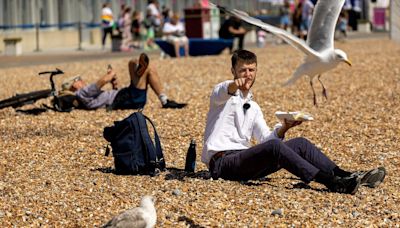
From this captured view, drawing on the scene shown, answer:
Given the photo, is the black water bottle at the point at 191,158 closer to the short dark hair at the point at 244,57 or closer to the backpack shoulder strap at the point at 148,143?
the backpack shoulder strap at the point at 148,143

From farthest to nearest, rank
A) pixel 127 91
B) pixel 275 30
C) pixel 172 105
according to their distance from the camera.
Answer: pixel 172 105 < pixel 127 91 < pixel 275 30

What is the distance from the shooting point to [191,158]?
301 inches

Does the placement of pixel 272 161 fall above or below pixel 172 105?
Answer: above

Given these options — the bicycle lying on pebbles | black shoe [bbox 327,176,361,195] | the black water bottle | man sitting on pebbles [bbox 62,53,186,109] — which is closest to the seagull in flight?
the black water bottle

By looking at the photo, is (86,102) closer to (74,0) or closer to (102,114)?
(102,114)

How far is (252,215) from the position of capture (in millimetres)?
6340

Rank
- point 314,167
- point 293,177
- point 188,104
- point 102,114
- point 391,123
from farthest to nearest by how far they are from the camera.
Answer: point 188,104 → point 102,114 → point 391,123 → point 293,177 → point 314,167

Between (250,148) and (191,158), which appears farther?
(191,158)

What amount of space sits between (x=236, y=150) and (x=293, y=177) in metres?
0.68

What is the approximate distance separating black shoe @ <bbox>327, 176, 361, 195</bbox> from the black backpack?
140 centimetres

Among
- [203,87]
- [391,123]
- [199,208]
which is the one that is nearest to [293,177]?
[199,208]

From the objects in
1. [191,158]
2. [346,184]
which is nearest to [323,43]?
[191,158]

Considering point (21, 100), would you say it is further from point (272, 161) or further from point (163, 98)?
point (272, 161)

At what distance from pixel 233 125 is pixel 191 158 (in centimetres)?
57
